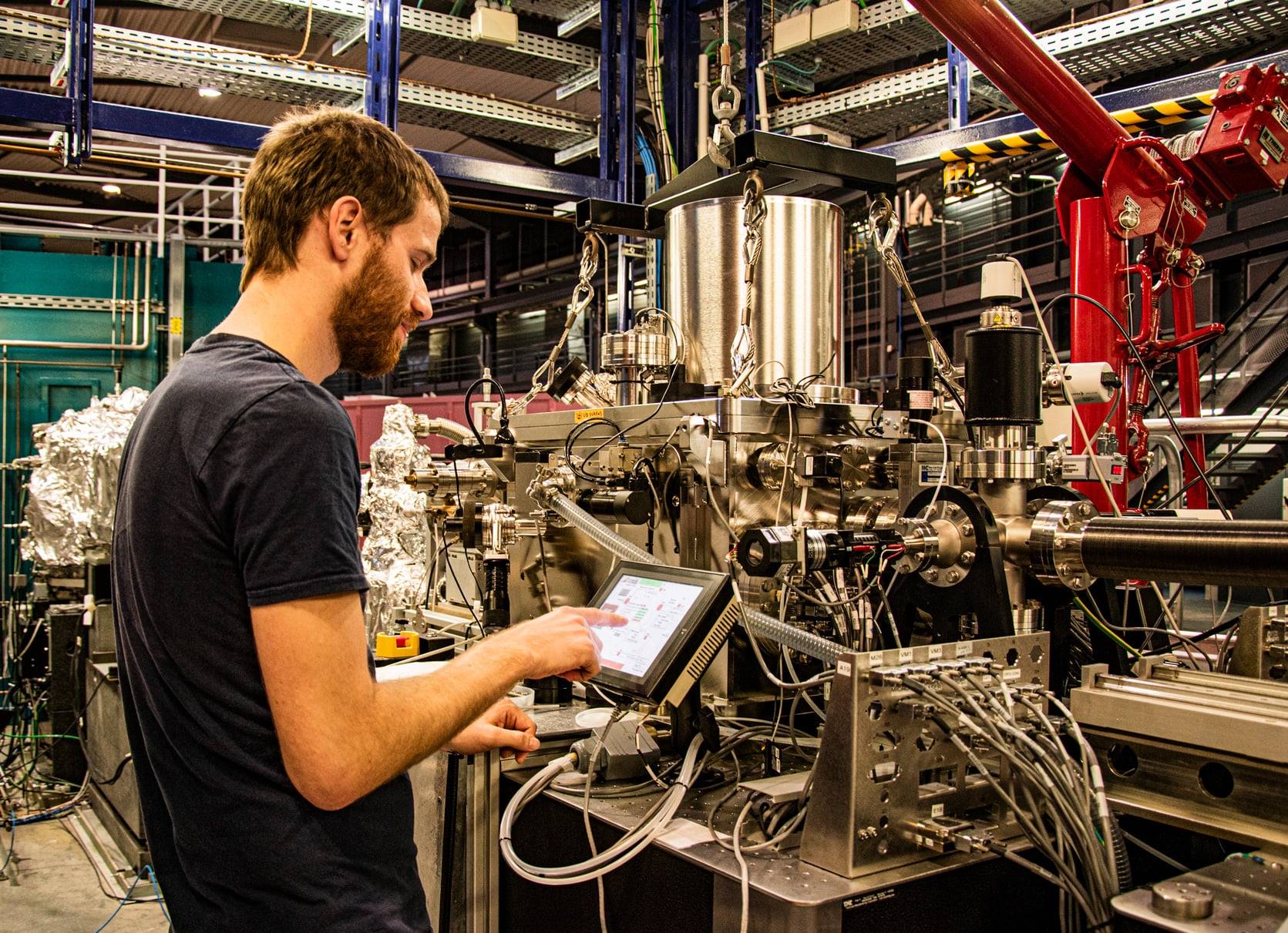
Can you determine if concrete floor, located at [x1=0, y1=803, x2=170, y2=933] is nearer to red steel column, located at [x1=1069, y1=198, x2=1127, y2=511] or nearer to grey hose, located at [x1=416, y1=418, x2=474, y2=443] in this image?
grey hose, located at [x1=416, y1=418, x2=474, y2=443]

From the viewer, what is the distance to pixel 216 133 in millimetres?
3348

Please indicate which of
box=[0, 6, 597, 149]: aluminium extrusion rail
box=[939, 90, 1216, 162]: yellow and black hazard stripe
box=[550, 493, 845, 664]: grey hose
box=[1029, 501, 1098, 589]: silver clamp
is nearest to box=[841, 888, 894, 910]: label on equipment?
box=[550, 493, 845, 664]: grey hose

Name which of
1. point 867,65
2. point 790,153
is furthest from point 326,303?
point 867,65

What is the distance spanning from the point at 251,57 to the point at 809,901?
11.2 feet

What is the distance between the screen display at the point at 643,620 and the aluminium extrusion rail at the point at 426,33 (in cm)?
272

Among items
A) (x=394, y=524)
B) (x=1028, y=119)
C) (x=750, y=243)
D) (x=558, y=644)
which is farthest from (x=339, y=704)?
(x=1028, y=119)

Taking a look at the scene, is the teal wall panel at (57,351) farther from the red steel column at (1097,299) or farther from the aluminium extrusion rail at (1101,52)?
the red steel column at (1097,299)

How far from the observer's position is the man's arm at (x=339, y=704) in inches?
33.6

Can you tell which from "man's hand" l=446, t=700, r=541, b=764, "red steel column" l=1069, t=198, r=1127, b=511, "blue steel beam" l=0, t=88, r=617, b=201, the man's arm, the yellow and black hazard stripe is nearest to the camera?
the man's arm

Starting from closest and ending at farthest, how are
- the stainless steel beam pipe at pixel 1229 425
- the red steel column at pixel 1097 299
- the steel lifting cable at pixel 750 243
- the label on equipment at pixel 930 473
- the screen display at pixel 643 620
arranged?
the screen display at pixel 643 620 < the label on equipment at pixel 930 473 < the steel lifting cable at pixel 750 243 < the stainless steel beam pipe at pixel 1229 425 < the red steel column at pixel 1097 299

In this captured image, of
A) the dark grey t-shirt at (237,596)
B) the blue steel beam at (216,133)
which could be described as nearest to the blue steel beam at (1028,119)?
the blue steel beam at (216,133)

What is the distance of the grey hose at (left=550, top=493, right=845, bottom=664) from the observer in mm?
1540

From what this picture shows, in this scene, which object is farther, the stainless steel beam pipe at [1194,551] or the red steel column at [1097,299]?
the red steel column at [1097,299]

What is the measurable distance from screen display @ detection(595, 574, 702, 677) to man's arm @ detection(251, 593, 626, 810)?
431 millimetres
